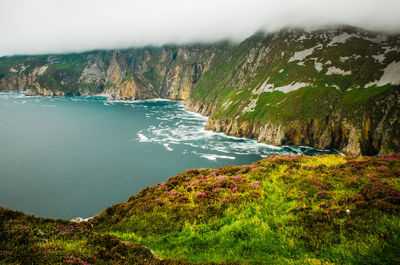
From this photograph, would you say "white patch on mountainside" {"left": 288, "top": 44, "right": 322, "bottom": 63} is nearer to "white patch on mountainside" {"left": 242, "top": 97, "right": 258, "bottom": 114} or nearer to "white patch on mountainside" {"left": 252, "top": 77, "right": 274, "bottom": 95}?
"white patch on mountainside" {"left": 252, "top": 77, "right": 274, "bottom": 95}

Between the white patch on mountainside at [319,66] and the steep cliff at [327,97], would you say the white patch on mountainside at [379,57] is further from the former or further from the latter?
the white patch on mountainside at [319,66]

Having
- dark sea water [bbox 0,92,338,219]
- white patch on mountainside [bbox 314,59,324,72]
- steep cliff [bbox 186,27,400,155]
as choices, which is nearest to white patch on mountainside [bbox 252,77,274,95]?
steep cliff [bbox 186,27,400,155]

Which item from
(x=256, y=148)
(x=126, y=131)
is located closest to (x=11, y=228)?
(x=256, y=148)

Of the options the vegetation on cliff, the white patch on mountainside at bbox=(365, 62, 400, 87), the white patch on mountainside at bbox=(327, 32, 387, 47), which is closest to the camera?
the vegetation on cliff

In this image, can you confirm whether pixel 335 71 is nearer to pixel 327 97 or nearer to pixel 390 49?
pixel 327 97

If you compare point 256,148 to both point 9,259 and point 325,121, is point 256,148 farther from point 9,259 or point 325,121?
point 9,259
